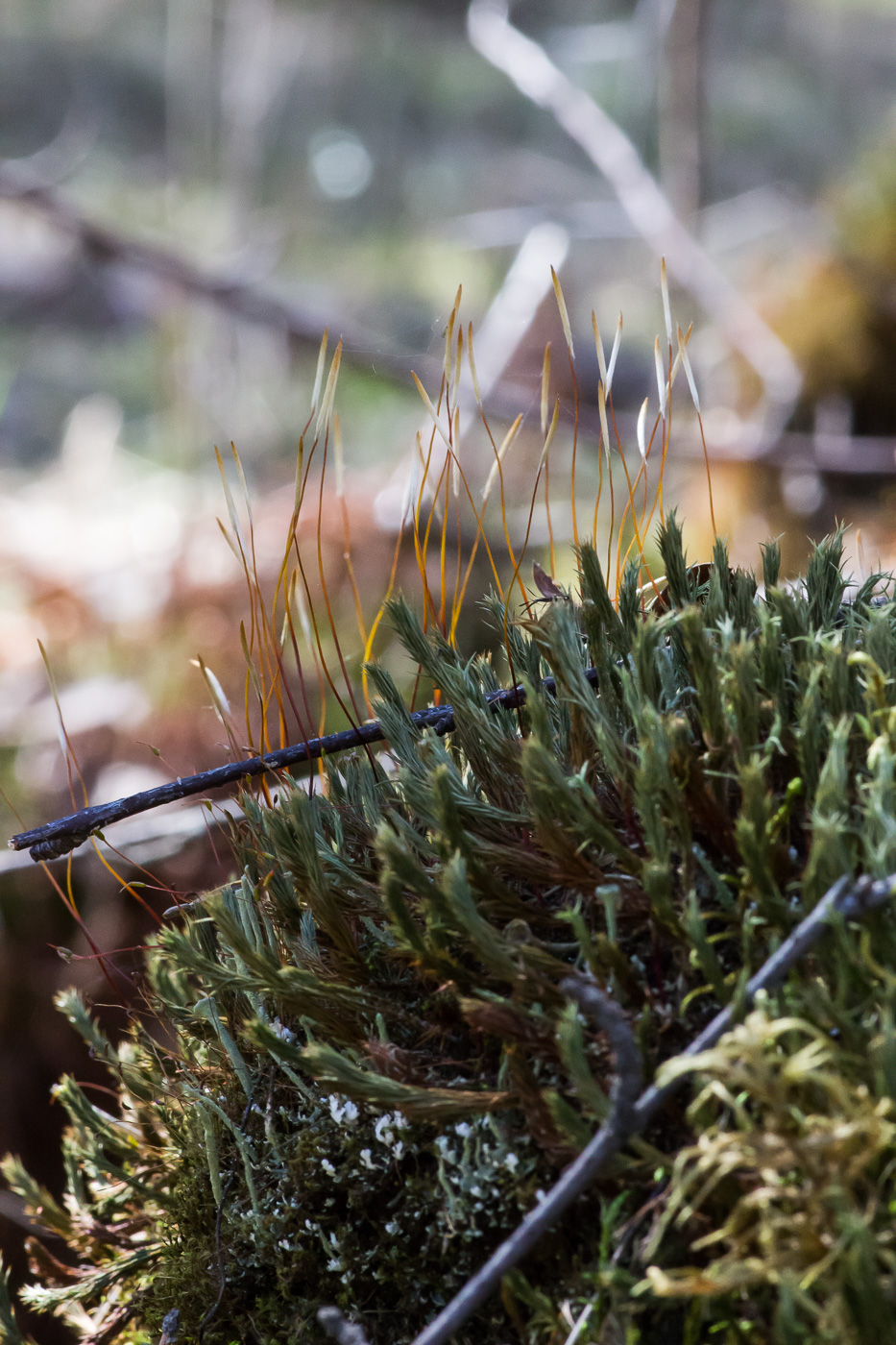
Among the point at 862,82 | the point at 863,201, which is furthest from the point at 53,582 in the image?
the point at 862,82

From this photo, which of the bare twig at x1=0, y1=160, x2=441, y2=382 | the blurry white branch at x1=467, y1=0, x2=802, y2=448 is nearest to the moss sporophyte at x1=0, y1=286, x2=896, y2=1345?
the blurry white branch at x1=467, y1=0, x2=802, y2=448

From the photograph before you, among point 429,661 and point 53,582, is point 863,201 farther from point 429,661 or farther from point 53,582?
point 53,582

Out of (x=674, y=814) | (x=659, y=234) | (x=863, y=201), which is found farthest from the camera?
(x=659, y=234)

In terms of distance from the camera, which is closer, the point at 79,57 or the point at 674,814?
the point at 674,814

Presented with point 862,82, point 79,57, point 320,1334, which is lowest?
point 320,1334

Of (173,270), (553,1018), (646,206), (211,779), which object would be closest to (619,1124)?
(553,1018)
